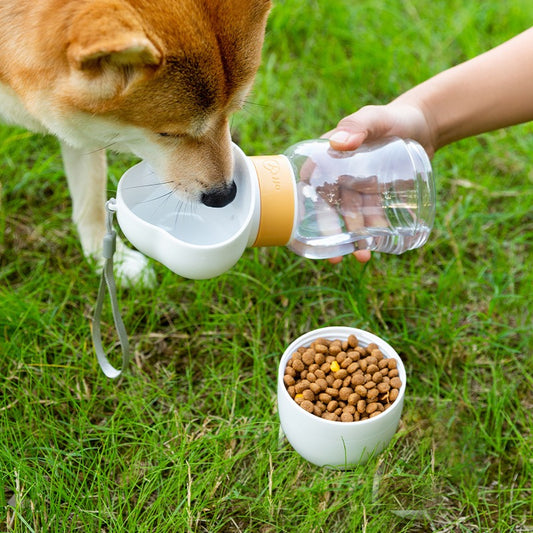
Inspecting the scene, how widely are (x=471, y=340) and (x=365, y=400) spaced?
1.98 ft

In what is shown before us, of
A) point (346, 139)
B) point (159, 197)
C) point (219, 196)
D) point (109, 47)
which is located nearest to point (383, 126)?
point (346, 139)

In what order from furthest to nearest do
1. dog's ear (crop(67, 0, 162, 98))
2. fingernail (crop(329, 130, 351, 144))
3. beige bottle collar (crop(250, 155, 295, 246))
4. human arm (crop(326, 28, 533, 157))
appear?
human arm (crop(326, 28, 533, 157)), fingernail (crop(329, 130, 351, 144)), beige bottle collar (crop(250, 155, 295, 246)), dog's ear (crop(67, 0, 162, 98))

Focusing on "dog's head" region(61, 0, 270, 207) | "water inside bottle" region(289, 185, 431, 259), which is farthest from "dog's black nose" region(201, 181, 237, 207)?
"water inside bottle" region(289, 185, 431, 259)

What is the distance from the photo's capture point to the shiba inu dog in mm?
1430

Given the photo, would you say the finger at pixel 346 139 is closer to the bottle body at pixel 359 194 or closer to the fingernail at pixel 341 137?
the fingernail at pixel 341 137

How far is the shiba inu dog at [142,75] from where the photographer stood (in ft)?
4.69

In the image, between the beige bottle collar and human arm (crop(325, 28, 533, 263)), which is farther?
human arm (crop(325, 28, 533, 263))

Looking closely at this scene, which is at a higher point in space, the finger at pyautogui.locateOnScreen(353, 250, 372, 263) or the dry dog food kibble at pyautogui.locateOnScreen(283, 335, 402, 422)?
the dry dog food kibble at pyautogui.locateOnScreen(283, 335, 402, 422)

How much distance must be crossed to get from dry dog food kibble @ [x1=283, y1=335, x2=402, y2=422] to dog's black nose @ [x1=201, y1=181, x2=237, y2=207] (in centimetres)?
42

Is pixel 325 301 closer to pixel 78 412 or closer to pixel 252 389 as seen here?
pixel 252 389

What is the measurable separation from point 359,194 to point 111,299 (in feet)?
2.58

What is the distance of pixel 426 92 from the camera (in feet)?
7.02

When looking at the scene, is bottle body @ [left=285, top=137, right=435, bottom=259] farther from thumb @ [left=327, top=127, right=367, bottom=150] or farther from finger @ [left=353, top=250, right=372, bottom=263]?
thumb @ [left=327, top=127, right=367, bottom=150]

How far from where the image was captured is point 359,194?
210cm
